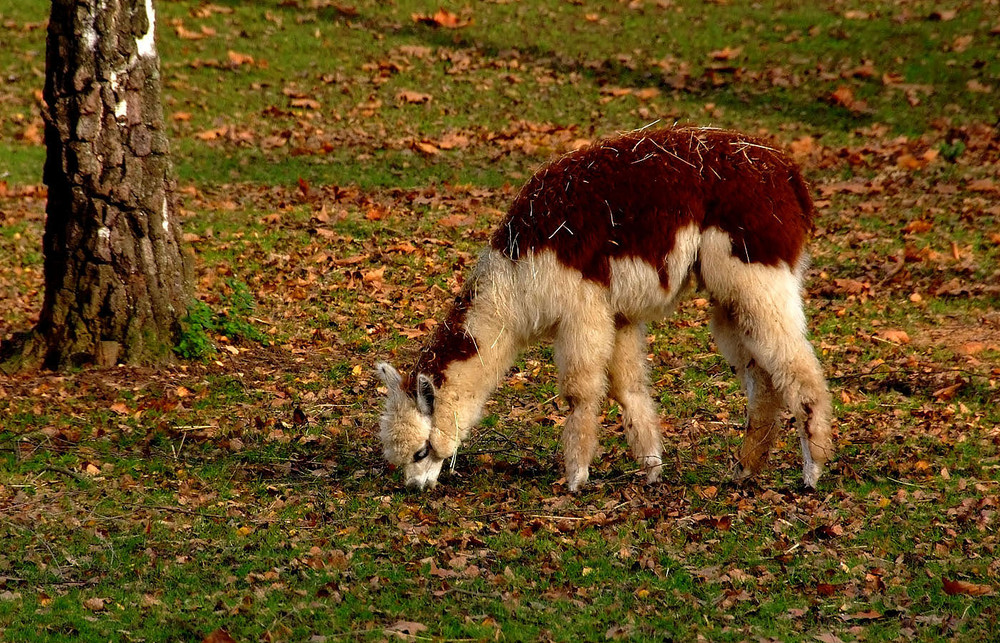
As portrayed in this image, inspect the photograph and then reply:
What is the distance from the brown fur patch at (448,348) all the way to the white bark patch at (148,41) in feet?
11.7

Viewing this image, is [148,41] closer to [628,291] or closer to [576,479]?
[628,291]

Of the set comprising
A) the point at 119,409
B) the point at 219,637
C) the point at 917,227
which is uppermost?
the point at 917,227

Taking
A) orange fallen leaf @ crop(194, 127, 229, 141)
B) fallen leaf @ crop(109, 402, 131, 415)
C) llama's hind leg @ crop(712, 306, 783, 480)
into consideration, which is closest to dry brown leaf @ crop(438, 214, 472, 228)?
orange fallen leaf @ crop(194, 127, 229, 141)

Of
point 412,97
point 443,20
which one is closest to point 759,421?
point 412,97

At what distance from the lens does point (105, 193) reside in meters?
8.96

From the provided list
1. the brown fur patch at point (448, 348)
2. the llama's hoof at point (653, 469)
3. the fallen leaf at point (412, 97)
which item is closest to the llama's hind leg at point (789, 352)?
the llama's hoof at point (653, 469)

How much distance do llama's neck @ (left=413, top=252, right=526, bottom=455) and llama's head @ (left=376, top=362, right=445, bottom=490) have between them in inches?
2.9

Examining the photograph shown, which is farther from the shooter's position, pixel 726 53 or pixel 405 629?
pixel 726 53

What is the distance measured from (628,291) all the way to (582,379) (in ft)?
2.13

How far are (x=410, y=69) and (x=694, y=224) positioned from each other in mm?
12143

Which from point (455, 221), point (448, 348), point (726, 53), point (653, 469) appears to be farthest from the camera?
point (726, 53)

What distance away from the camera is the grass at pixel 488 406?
6070 mm

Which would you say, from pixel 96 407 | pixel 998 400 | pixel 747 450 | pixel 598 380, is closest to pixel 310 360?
pixel 96 407

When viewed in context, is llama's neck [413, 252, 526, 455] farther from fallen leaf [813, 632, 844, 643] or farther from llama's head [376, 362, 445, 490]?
fallen leaf [813, 632, 844, 643]
